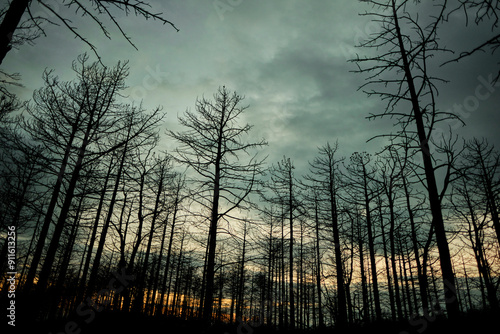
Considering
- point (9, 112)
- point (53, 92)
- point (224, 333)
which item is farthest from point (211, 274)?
point (9, 112)

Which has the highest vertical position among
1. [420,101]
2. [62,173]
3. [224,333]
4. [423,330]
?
[420,101]

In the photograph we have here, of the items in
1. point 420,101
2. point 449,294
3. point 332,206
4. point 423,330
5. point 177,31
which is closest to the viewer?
point 177,31

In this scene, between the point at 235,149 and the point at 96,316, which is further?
the point at 96,316

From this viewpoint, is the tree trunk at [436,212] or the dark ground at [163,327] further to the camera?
the dark ground at [163,327]

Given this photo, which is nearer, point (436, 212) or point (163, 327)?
point (436, 212)

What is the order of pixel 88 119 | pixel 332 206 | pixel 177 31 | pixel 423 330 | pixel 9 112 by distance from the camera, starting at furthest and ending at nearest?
pixel 332 206 → pixel 9 112 → pixel 88 119 → pixel 423 330 → pixel 177 31

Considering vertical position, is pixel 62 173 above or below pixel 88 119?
below

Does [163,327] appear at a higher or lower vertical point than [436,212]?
lower

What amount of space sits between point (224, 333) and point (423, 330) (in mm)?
6204

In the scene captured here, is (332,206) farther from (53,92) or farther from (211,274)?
(53,92)

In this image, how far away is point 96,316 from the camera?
330 inches

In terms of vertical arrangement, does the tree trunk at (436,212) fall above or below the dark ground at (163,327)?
above

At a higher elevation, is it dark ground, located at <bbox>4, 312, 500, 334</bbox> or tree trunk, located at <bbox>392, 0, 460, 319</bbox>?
tree trunk, located at <bbox>392, 0, 460, 319</bbox>

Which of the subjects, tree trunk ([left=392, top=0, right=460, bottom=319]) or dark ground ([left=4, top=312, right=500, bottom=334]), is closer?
tree trunk ([left=392, top=0, right=460, bottom=319])
